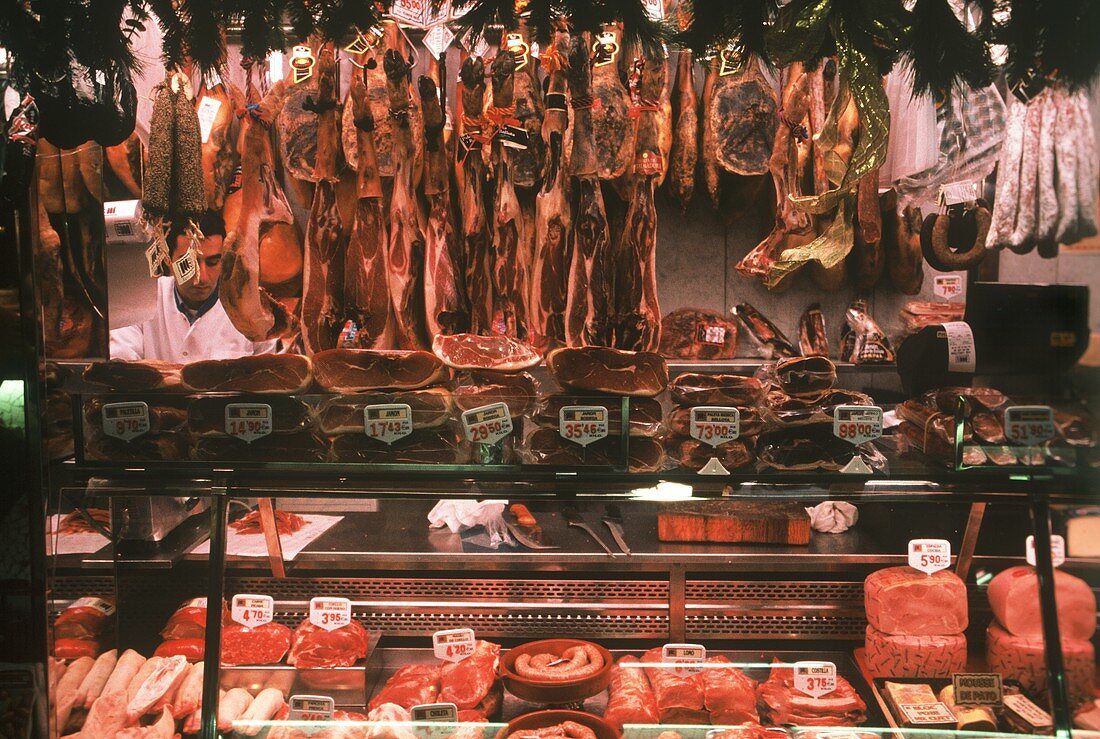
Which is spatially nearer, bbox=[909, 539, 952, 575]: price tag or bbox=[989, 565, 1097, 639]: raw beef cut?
bbox=[989, 565, 1097, 639]: raw beef cut

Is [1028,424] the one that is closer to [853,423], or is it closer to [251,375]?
[853,423]

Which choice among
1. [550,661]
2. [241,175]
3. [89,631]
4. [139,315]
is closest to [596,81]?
[241,175]

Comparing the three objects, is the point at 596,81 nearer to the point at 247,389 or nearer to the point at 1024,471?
the point at 247,389

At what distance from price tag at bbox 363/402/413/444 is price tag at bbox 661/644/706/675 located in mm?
1285

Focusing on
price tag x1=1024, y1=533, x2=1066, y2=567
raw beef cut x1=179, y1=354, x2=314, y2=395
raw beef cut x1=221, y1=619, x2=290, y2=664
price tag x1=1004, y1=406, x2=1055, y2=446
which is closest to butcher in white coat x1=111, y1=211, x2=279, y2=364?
raw beef cut x1=221, y1=619, x2=290, y2=664

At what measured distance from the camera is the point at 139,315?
283 cm

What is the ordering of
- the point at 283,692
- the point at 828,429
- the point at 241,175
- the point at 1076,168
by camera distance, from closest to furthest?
the point at 1076,168, the point at 828,429, the point at 283,692, the point at 241,175

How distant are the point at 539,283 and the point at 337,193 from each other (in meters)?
0.94

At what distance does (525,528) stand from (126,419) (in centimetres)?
150

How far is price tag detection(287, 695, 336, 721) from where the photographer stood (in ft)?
8.05

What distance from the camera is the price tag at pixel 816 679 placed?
102 inches

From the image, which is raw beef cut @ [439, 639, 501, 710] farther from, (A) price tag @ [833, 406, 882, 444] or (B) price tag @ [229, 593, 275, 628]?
(A) price tag @ [833, 406, 882, 444]

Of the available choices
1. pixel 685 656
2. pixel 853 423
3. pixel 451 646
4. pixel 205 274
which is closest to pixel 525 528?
pixel 451 646

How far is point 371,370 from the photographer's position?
221cm
